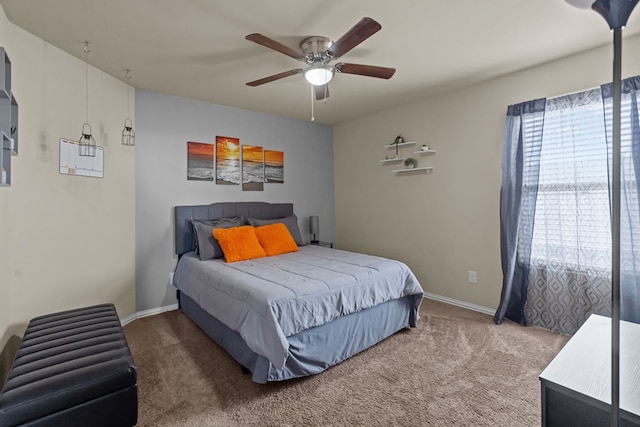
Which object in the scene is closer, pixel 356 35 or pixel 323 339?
pixel 356 35

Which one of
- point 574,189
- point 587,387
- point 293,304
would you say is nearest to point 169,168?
point 293,304

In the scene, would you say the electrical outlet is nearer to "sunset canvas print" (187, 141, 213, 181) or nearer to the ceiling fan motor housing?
the ceiling fan motor housing

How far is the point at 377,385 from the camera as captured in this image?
2.07m

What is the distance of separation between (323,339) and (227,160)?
8.72ft

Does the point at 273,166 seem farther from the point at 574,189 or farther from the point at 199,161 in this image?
the point at 574,189

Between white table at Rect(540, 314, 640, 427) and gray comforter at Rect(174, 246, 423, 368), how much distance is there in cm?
133

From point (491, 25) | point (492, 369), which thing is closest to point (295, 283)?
point (492, 369)

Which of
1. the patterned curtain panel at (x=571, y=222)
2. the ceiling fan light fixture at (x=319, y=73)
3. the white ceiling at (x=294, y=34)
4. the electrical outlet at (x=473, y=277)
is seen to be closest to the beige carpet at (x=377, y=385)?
the patterned curtain panel at (x=571, y=222)

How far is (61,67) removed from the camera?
2.50 metres

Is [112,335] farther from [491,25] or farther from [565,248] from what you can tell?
[565,248]

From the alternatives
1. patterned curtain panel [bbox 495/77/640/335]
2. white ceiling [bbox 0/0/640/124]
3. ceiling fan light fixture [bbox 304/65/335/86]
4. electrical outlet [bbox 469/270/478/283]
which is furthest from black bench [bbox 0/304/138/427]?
electrical outlet [bbox 469/270/478/283]

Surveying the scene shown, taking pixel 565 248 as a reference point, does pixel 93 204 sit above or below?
above

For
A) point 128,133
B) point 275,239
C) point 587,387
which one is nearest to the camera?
point 587,387

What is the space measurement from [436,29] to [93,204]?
3239mm
